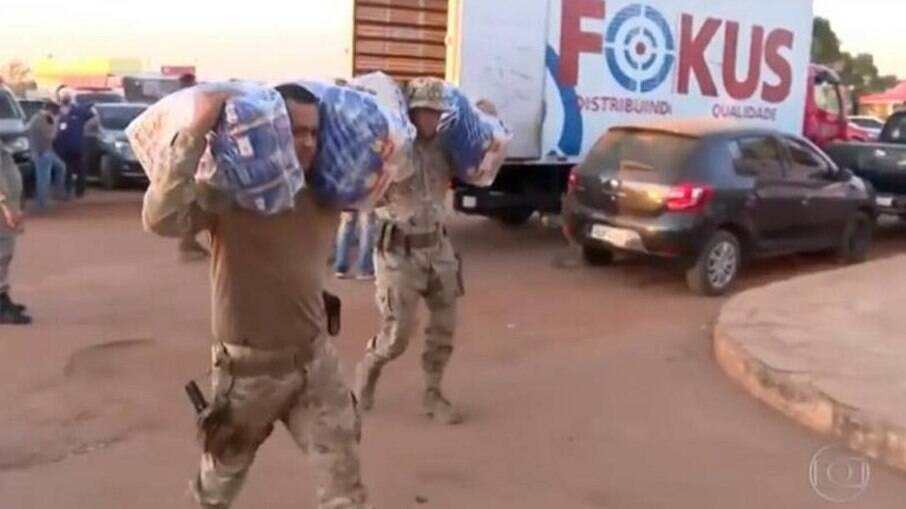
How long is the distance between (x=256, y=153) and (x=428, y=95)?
7.92 ft

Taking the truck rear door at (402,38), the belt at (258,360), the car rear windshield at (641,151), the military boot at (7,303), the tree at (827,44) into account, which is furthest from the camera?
the tree at (827,44)

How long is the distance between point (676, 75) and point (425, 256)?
9.29 meters

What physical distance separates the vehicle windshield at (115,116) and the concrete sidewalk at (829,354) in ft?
45.3

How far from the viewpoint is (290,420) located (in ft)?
12.8

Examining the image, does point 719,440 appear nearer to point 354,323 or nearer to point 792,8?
point 354,323

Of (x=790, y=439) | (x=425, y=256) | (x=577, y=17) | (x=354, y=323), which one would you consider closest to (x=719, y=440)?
(x=790, y=439)

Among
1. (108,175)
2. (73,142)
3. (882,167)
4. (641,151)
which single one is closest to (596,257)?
(641,151)

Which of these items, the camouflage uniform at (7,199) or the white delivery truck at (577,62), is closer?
the camouflage uniform at (7,199)

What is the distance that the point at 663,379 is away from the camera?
736 centimetres

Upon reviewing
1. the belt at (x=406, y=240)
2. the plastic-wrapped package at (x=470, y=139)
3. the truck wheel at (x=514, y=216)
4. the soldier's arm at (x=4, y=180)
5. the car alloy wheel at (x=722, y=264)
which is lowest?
the truck wheel at (x=514, y=216)

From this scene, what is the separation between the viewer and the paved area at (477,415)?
5.23m

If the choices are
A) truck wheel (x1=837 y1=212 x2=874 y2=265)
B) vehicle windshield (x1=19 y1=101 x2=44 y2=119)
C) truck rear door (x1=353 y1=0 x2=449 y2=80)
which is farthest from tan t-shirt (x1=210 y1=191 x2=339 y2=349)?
vehicle windshield (x1=19 y1=101 x2=44 y2=119)

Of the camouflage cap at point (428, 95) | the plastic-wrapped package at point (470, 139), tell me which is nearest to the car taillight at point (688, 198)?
the plastic-wrapped package at point (470, 139)

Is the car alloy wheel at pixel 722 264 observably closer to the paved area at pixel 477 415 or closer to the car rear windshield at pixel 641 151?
the paved area at pixel 477 415
